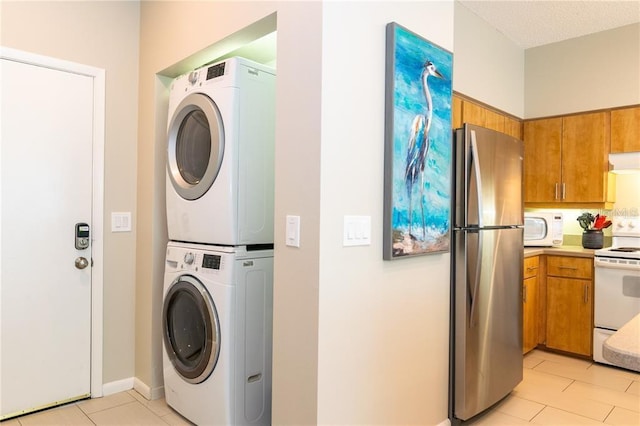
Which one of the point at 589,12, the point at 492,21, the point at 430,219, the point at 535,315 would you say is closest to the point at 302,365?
the point at 430,219

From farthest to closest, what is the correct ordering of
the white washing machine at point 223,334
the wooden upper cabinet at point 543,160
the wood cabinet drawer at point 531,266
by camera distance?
the wooden upper cabinet at point 543,160, the wood cabinet drawer at point 531,266, the white washing machine at point 223,334

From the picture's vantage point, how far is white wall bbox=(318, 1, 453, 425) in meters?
1.66

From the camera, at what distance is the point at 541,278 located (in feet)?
12.4

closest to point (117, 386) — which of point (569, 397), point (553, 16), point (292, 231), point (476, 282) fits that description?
point (292, 231)

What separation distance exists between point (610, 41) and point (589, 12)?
1.72 ft

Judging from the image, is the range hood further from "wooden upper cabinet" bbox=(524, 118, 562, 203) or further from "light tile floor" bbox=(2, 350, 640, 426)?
"light tile floor" bbox=(2, 350, 640, 426)

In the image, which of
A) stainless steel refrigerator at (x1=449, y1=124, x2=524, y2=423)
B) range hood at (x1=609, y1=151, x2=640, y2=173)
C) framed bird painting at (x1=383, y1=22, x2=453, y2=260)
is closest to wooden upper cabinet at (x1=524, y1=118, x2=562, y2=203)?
range hood at (x1=609, y1=151, x2=640, y2=173)

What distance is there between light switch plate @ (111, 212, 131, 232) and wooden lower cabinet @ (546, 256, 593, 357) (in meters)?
3.46

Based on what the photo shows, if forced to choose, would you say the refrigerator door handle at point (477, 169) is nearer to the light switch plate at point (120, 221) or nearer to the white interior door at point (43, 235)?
the light switch plate at point (120, 221)

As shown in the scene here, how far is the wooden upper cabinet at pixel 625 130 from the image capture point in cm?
358

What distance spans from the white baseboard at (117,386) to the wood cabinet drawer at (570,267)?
3480 millimetres

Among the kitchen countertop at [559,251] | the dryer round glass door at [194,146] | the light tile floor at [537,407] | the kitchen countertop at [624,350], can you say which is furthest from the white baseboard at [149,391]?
the kitchen countertop at [559,251]

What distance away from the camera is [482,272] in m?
2.39

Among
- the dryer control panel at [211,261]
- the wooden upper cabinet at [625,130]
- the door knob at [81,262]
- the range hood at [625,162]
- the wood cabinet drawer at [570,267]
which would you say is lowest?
the wood cabinet drawer at [570,267]
